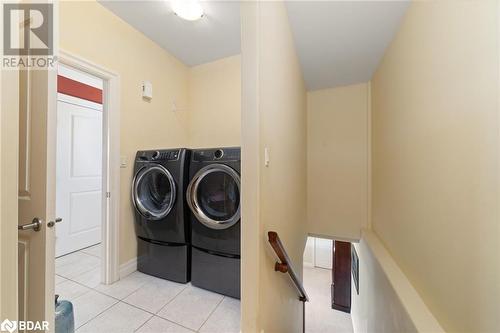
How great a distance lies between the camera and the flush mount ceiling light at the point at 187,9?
179 cm

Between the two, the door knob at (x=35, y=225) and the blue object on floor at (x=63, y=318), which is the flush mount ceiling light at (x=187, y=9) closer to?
the door knob at (x=35, y=225)

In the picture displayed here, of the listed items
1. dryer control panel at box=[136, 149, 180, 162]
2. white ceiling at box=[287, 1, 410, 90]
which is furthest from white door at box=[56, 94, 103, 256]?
white ceiling at box=[287, 1, 410, 90]

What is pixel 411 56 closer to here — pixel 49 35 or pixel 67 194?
pixel 49 35

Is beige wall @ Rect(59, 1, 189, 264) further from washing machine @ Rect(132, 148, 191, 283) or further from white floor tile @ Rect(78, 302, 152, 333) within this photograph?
white floor tile @ Rect(78, 302, 152, 333)

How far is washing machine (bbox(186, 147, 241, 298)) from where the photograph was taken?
1667 mm

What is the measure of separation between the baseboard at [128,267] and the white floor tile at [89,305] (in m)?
0.25

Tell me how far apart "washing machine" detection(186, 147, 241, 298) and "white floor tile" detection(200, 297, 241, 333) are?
0.09 metres

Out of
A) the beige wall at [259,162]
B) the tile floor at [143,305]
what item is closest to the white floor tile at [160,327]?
the tile floor at [143,305]

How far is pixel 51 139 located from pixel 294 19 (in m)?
1.83

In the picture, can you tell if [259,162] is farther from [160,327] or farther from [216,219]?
[160,327]

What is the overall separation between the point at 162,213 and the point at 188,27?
1916 mm

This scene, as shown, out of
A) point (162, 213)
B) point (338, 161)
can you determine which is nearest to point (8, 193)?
point (162, 213)

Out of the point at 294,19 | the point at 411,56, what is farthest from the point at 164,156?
the point at 411,56

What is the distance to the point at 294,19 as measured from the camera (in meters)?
1.71
